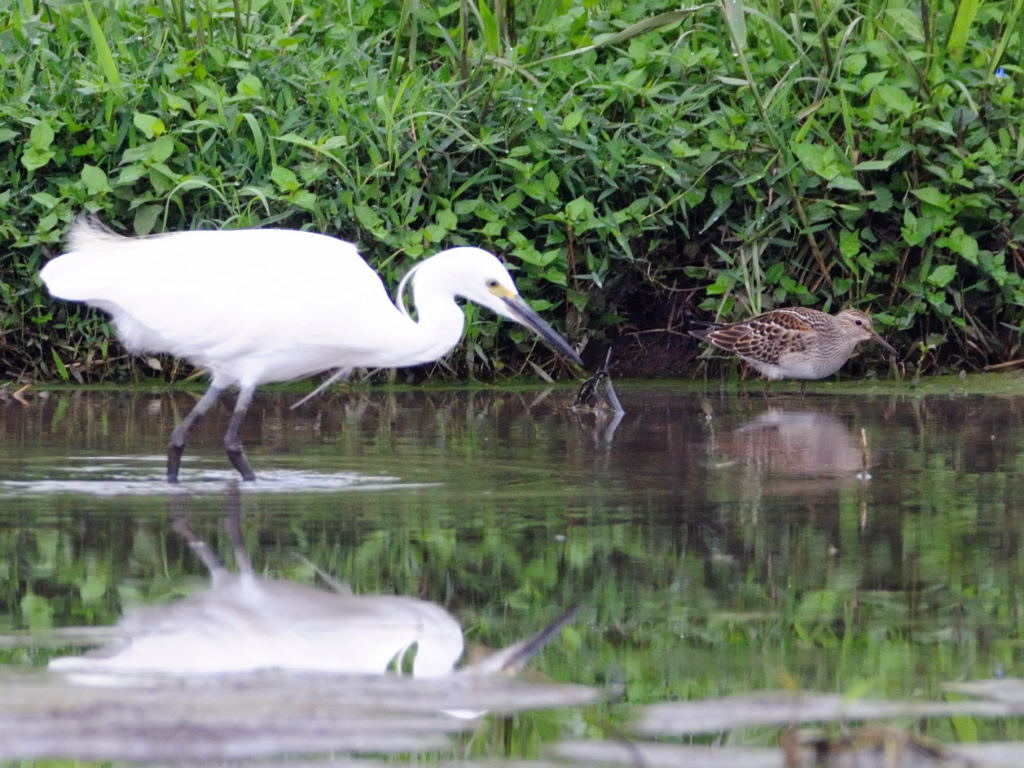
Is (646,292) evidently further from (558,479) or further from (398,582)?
(398,582)

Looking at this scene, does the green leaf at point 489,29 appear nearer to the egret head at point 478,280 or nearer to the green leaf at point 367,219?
the green leaf at point 367,219

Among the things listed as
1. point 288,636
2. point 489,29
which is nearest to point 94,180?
point 489,29

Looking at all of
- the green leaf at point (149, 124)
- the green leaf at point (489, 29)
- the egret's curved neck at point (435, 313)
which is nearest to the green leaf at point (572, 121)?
the green leaf at point (489, 29)

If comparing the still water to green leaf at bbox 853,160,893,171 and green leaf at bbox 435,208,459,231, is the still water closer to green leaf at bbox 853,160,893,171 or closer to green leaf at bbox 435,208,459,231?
green leaf at bbox 435,208,459,231

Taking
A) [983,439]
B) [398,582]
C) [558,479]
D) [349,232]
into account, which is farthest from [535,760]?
[349,232]

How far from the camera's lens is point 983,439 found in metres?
7.69

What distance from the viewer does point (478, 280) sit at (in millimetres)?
6945

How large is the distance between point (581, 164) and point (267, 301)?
3.50 m

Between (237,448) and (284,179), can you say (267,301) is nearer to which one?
(237,448)

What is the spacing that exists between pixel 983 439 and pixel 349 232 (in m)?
3.66

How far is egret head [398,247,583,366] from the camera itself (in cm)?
691

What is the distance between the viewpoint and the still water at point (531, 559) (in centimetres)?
347

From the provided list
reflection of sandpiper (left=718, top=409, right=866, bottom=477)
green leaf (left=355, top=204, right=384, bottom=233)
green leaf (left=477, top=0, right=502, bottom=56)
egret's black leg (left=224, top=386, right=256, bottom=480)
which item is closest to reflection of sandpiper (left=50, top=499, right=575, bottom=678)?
egret's black leg (left=224, top=386, right=256, bottom=480)

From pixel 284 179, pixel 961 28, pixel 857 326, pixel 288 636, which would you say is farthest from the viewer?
pixel 961 28
